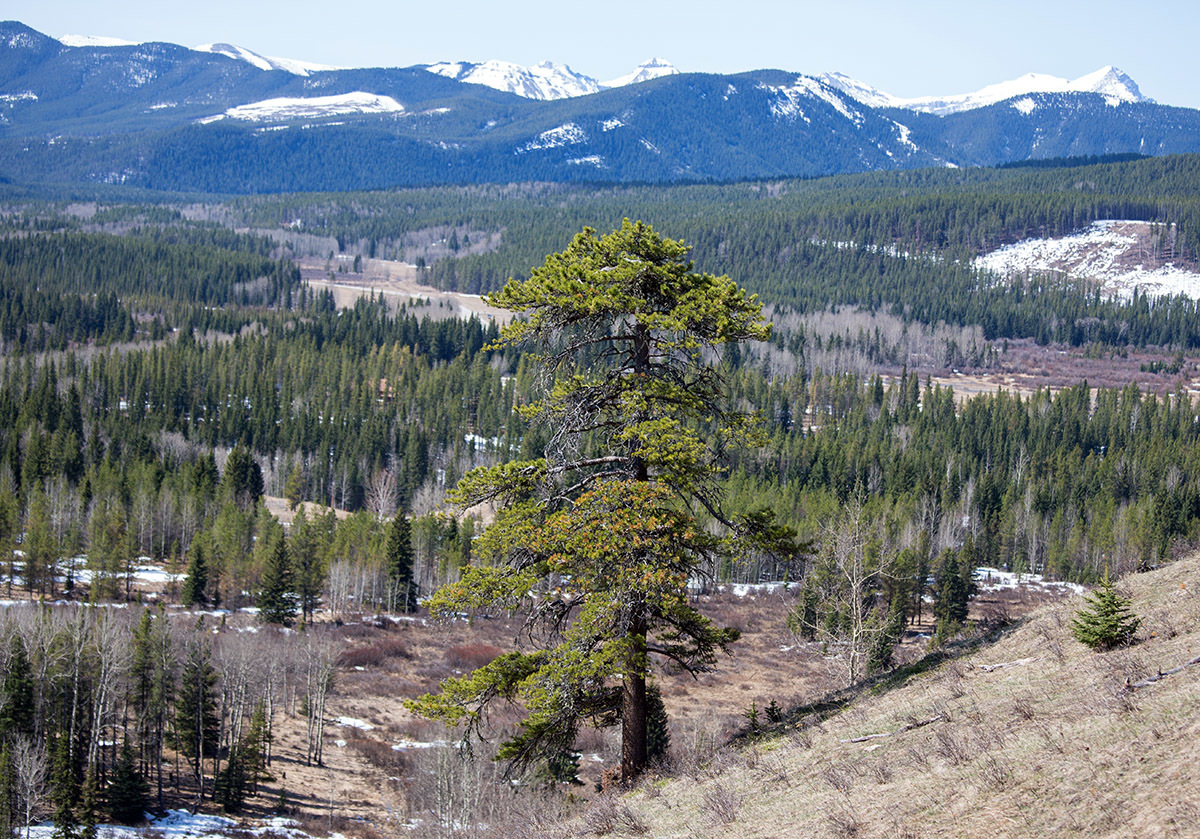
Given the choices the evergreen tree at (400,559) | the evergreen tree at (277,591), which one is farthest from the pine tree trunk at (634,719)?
the evergreen tree at (400,559)

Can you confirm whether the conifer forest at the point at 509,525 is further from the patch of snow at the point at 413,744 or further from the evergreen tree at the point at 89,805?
the patch of snow at the point at 413,744

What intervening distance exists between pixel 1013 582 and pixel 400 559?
66694mm

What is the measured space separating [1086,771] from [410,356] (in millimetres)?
188185

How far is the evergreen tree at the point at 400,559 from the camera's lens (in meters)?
97.2

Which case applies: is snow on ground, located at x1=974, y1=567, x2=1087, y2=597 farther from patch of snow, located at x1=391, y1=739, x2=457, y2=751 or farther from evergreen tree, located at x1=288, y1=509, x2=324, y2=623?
evergreen tree, located at x1=288, y1=509, x2=324, y2=623

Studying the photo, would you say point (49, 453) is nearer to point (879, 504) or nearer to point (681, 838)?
point (879, 504)

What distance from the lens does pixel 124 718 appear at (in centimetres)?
5612

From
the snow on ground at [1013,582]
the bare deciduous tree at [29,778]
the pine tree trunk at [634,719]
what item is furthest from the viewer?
the snow on ground at [1013,582]

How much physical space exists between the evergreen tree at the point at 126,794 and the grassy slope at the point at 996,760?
4162 centimetres

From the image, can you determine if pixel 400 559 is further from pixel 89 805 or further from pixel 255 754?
pixel 89 805

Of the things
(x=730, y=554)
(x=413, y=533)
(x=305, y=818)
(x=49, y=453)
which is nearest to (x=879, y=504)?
(x=413, y=533)

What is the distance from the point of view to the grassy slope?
40.3ft

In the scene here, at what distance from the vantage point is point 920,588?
10038 cm

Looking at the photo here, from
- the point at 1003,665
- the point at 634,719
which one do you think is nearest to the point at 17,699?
the point at 634,719
